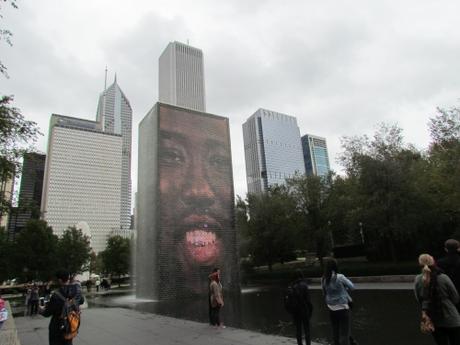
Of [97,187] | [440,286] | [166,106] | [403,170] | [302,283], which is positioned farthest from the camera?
[97,187]

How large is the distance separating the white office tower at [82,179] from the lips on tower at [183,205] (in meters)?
112

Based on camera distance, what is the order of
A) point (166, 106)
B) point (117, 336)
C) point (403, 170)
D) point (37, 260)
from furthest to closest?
point (37, 260) < point (166, 106) < point (403, 170) < point (117, 336)

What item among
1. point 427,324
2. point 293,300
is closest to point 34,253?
point 293,300

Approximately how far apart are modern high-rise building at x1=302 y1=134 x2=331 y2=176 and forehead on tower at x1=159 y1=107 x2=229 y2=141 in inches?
4020

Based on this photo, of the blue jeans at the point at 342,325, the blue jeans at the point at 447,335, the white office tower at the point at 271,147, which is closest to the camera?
the blue jeans at the point at 447,335

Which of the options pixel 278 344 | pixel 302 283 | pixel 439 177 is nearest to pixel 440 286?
pixel 302 283

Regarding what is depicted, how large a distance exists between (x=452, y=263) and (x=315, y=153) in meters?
136

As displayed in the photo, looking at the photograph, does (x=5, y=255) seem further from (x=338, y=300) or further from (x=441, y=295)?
(x=441, y=295)

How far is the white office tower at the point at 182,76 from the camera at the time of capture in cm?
15300

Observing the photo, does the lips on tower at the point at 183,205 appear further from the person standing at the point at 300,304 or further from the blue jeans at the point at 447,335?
the blue jeans at the point at 447,335

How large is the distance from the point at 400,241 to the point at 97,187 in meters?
136

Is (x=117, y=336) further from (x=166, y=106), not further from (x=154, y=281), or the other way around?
(x=166, y=106)

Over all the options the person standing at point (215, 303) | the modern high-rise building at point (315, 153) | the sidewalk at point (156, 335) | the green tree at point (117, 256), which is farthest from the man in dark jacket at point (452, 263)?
the modern high-rise building at point (315, 153)

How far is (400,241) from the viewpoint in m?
33.2
